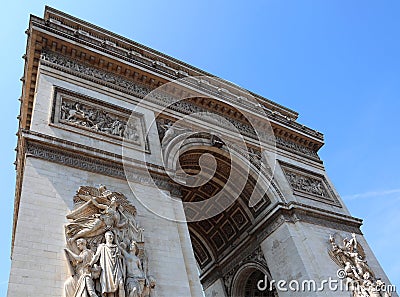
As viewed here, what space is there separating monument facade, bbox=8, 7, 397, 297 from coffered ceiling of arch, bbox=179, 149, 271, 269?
0.05 m

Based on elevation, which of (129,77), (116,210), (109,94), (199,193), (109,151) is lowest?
(116,210)

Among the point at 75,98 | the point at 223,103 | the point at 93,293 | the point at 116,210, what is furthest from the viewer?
the point at 223,103

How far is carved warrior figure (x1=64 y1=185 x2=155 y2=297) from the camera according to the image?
20.9ft

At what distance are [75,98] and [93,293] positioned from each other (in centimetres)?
572

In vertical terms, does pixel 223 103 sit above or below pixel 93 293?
above

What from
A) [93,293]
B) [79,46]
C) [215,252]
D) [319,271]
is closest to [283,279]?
[319,271]

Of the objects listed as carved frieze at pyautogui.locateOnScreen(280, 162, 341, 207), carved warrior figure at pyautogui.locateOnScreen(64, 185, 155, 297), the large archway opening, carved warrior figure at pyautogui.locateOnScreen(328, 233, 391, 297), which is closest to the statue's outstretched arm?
carved warrior figure at pyautogui.locateOnScreen(64, 185, 155, 297)

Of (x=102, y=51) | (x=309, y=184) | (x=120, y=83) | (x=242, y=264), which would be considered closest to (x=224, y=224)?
(x=242, y=264)

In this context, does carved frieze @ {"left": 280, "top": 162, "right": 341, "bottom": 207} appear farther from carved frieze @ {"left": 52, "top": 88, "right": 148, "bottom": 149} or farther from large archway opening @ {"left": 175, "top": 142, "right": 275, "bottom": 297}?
carved frieze @ {"left": 52, "top": 88, "right": 148, "bottom": 149}

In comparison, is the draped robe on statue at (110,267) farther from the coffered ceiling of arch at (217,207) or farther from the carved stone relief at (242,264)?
the carved stone relief at (242,264)

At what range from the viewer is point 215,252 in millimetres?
15133

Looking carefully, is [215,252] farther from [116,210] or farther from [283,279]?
[116,210]

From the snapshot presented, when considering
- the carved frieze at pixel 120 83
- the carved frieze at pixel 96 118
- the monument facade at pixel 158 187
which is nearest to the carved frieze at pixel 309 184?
the monument facade at pixel 158 187

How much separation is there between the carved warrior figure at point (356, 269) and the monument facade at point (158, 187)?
4 centimetres
